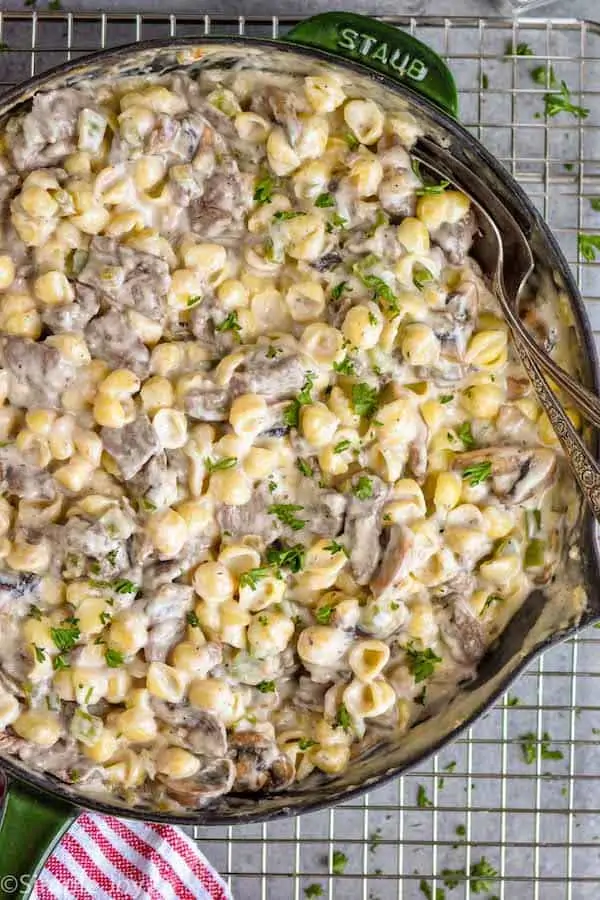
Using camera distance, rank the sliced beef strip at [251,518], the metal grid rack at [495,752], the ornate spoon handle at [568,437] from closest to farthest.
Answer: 1. the ornate spoon handle at [568,437]
2. the sliced beef strip at [251,518]
3. the metal grid rack at [495,752]

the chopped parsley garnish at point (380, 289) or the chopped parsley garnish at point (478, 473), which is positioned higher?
the chopped parsley garnish at point (380, 289)

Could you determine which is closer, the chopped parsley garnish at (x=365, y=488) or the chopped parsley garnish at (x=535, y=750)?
the chopped parsley garnish at (x=365, y=488)

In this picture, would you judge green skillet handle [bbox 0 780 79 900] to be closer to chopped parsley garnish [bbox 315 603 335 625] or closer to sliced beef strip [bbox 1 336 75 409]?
chopped parsley garnish [bbox 315 603 335 625]

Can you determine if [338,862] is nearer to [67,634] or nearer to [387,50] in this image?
[67,634]

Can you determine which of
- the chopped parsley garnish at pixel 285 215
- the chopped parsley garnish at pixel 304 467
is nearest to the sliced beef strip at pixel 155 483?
the chopped parsley garnish at pixel 304 467

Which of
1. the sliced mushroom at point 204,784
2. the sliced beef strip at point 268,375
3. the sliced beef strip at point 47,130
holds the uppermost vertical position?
the sliced beef strip at point 47,130

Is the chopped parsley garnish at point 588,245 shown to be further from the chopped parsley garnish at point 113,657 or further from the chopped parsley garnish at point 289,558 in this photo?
the chopped parsley garnish at point 113,657

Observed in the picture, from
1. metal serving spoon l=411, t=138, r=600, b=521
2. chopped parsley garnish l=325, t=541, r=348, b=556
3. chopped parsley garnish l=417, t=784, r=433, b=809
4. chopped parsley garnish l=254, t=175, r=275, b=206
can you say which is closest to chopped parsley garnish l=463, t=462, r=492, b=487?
metal serving spoon l=411, t=138, r=600, b=521
